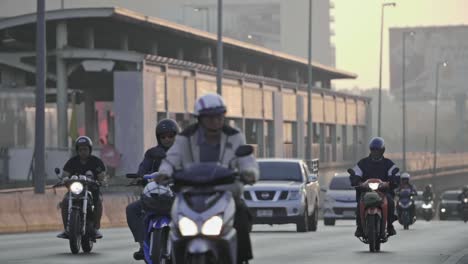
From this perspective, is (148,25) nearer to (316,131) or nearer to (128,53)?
(128,53)

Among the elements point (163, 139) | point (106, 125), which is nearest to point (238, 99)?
point (106, 125)

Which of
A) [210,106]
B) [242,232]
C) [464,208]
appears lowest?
[464,208]

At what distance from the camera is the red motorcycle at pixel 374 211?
22156 mm

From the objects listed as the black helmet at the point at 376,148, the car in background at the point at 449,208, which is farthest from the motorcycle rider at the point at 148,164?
the car in background at the point at 449,208

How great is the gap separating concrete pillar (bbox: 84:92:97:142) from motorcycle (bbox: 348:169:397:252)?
144ft

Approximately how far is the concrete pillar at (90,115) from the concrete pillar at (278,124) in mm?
13034

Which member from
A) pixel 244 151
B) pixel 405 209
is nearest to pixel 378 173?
pixel 244 151

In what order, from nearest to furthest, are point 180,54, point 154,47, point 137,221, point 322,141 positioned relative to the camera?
point 137,221 → point 154,47 → point 180,54 → point 322,141

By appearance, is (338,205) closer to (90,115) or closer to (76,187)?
(76,187)

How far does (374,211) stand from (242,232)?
1053 centimetres

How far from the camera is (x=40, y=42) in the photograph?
35.0 m

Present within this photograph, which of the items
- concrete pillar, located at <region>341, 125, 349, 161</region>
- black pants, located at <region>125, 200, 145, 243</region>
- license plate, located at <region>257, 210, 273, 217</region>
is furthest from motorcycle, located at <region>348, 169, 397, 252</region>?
concrete pillar, located at <region>341, 125, 349, 161</region>

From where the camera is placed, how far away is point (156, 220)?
14867mm

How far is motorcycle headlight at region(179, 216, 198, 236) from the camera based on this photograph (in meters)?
11.2
